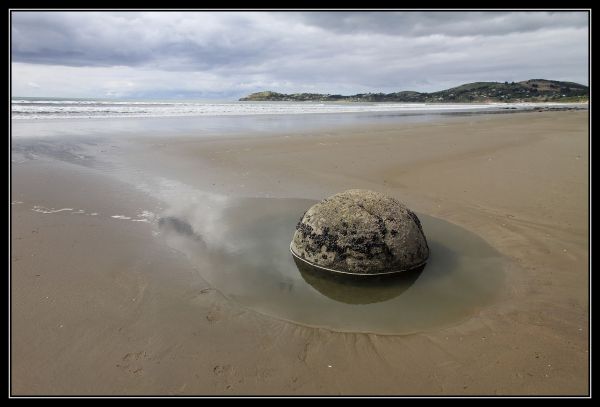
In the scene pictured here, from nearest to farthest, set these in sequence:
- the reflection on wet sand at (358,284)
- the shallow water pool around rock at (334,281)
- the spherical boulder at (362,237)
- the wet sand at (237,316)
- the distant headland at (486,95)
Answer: the wet sand at (237,316)
the shallow water pool around rock at (334,281)
the reflection on wet sand at (358,284)
the spherical boulder at (362,237)
the distant headland at (486,95)

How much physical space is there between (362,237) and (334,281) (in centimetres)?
68

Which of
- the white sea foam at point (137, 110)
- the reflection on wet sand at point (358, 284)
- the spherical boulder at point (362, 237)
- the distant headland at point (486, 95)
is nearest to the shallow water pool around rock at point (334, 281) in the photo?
the reflection on wet sand at point (358, 284)

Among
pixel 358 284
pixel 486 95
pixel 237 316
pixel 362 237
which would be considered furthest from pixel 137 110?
pixel 486 95

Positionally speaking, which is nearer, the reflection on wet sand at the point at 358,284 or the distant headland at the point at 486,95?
the reflection on wet sand at the point at 358,284

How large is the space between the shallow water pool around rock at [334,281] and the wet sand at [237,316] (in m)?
0.19

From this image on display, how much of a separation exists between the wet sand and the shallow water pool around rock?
0.61ft

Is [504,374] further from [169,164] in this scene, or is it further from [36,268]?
[169,164]

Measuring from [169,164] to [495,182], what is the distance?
909 centimetres

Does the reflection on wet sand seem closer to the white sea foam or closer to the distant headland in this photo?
the white sea foam

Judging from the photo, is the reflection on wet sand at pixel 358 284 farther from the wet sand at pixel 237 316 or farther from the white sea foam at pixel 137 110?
the white sea foam at pixel 137 110

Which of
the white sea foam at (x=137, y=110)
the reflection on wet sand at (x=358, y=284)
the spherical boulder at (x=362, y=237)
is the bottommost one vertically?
the reflection on wet sand at (x=358, y=284)

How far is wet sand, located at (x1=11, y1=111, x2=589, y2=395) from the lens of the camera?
3.32 m

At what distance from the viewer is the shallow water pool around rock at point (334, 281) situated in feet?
14.1

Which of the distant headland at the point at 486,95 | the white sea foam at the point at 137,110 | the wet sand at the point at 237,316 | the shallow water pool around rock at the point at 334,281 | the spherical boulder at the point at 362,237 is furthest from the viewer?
the distant headland at the point at 486,95
